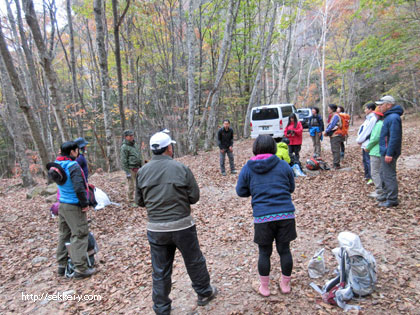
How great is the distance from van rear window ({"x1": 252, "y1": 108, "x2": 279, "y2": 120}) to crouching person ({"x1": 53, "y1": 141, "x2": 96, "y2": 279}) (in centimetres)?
1062

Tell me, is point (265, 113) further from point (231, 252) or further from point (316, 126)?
point (231, 252)

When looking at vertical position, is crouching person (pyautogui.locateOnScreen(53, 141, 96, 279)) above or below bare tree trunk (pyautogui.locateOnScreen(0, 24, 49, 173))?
below

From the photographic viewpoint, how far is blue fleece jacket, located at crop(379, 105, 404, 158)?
4129 mm

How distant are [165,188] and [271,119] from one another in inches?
438

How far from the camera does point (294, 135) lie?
7484mm

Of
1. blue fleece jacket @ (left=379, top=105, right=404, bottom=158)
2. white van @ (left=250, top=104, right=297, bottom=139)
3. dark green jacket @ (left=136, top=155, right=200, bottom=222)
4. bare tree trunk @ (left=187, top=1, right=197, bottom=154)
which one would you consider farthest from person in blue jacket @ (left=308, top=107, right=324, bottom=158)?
dark green jacket @ (left=136, top=155, right=200, bottom=222)

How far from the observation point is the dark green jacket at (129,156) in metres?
6.05

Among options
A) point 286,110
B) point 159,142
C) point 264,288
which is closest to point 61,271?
point 159,142

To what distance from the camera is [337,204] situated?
5254mm

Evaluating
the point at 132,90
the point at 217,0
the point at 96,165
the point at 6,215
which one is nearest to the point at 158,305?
the point at 6,215

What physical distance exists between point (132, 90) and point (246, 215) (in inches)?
592

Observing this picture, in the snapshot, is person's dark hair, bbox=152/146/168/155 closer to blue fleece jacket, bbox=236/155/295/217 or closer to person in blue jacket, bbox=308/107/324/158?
blue fleece jacket, bbox=236/155/295/217

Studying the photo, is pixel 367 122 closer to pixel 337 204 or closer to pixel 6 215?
pixel 337 204

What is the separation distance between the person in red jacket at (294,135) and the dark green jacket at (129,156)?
15.2 ft
